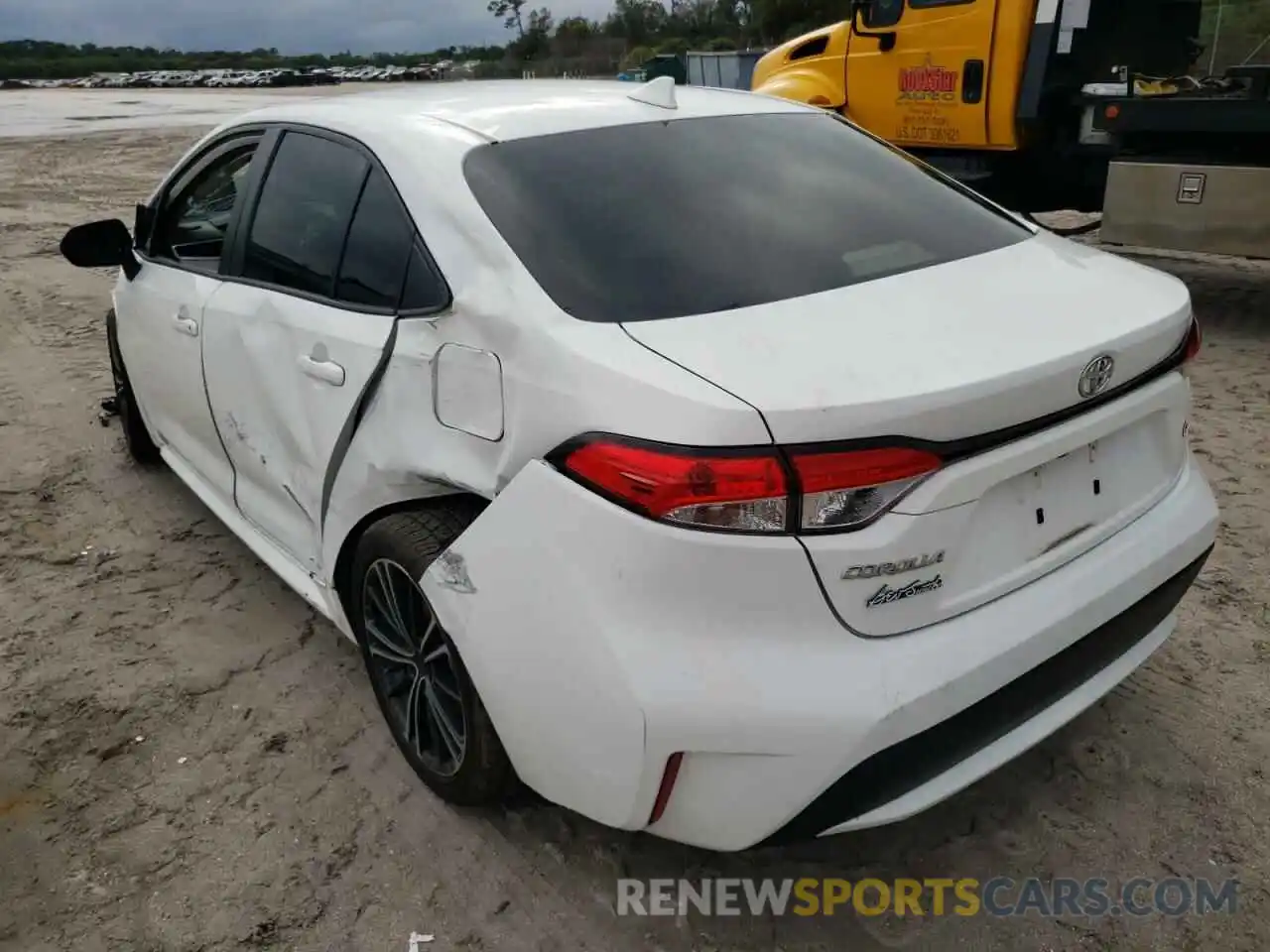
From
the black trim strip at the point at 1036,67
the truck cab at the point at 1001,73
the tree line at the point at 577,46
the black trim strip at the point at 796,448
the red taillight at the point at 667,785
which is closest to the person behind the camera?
the black trim strip at the point at 796,448

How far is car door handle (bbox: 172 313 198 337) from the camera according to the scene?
3293 millimetres

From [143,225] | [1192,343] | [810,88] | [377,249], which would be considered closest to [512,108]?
[377,249]

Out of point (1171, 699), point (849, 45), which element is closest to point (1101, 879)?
point (1171, 699)

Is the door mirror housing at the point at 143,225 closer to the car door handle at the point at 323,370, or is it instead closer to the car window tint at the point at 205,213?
the car window tint at the point at 205,213

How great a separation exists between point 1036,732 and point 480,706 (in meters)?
1.14

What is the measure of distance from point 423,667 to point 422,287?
0.89 metres

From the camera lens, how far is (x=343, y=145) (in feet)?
8.96

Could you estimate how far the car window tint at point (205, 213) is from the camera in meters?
3.36

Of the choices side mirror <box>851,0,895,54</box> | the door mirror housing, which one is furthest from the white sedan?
side mirror <box>851,0,895,54</box>

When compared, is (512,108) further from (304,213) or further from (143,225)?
(143,225)

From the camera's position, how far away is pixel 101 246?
3836 millimetres

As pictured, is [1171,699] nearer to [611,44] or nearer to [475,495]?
[475,495]

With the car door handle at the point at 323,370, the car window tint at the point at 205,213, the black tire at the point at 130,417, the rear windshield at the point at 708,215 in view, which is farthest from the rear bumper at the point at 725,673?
the black tire at the point at 130,417

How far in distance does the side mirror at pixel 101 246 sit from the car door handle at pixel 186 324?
0.60 meters
